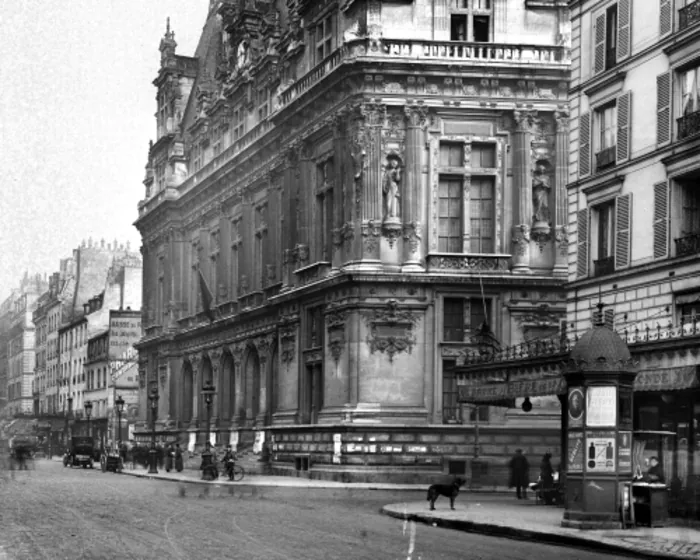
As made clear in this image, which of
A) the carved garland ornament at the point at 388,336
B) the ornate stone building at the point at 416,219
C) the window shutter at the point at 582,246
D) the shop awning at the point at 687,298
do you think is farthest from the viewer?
the carved garland ornament at the point at 388,336

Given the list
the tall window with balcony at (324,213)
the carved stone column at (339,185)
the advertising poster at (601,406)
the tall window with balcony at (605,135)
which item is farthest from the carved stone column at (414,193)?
the advertising poster at (601,406)

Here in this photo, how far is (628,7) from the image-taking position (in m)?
37.1

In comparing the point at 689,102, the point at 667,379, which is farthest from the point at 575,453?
the point at 689,102

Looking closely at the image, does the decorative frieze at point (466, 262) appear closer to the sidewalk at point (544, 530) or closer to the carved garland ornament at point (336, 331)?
Result: the carved garland ornament at point (336, 331)

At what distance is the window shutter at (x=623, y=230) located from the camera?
119 ft

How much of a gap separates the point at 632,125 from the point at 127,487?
21678 mm

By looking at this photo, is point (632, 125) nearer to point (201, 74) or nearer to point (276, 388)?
point (276, 388)

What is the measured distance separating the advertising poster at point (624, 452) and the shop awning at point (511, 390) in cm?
639

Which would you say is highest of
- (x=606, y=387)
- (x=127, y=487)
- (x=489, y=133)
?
(x=489, y=133)

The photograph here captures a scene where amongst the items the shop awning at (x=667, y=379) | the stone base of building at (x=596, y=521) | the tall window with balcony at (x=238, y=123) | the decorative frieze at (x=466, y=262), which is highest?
the tall window with balcony at (x=238, y=123)

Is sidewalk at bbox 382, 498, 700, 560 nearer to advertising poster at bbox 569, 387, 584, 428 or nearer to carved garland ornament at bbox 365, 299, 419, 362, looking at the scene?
advertising poster at bbox 569, 387, 584, 428

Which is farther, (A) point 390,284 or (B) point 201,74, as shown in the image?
(B) point 201,74

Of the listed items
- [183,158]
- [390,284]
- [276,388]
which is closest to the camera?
[390,284]

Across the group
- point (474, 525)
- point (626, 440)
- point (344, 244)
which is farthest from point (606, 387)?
point (344, 244)
